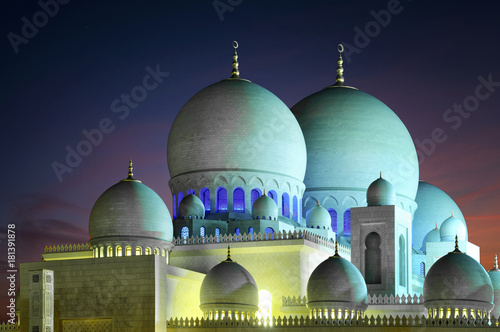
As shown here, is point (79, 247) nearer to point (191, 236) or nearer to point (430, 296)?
point (191, 236)

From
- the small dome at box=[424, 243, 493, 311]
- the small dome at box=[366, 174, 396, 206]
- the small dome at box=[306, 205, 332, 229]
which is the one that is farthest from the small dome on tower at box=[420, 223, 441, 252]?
the small dome at box=[424, 243, 493, 311]

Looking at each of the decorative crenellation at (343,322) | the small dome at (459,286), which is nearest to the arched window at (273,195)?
the decorative crenellation at (343,322)

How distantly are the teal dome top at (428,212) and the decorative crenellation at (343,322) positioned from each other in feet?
47.7

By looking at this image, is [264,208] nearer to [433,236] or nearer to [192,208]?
[192,208]

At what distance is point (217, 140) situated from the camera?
124ft

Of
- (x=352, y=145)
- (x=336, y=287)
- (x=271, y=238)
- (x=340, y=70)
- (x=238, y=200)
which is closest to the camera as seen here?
(x=336, y=287)

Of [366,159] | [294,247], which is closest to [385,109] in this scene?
[366,159]

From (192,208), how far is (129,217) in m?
4.21

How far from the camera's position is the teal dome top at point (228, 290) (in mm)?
29672

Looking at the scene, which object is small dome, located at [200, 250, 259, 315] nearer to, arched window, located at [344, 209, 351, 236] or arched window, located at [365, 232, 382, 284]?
arched window, located at [365, 232, 382, 284]

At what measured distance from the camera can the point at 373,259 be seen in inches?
1384

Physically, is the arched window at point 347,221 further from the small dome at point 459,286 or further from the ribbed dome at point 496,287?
the small dome at point 459,286

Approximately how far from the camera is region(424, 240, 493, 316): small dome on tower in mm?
28406

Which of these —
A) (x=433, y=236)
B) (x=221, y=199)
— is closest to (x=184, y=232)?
(x=221, y=199)
